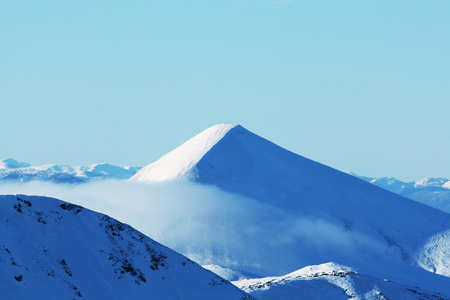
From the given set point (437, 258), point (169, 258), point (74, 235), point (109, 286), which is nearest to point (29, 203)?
point (74, 235)

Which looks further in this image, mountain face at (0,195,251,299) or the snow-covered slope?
the snow-covered slope

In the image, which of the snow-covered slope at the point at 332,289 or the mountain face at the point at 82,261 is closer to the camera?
the mountain face at the point at 82,261

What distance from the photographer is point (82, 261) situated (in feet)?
237

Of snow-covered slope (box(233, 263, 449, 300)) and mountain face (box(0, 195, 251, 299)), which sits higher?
mountain face (box(0, 195, 251, 299))

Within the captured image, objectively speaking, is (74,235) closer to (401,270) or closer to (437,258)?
(401,270)

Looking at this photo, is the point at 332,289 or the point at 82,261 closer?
the point at 82,261

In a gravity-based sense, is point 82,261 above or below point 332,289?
above

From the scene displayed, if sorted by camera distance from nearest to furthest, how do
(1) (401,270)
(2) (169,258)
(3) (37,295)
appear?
1. (3) (37,295)
2. (2) (169,258)
3. (1) (401,270)

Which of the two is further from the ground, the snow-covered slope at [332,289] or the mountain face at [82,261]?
the mountain face at [82,261]

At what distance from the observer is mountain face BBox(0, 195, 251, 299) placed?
6550cm

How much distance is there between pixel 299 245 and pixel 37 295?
5242 inches

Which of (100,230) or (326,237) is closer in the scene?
(100,230)

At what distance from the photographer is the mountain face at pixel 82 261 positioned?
65500 mm

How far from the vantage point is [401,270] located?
582 ft
